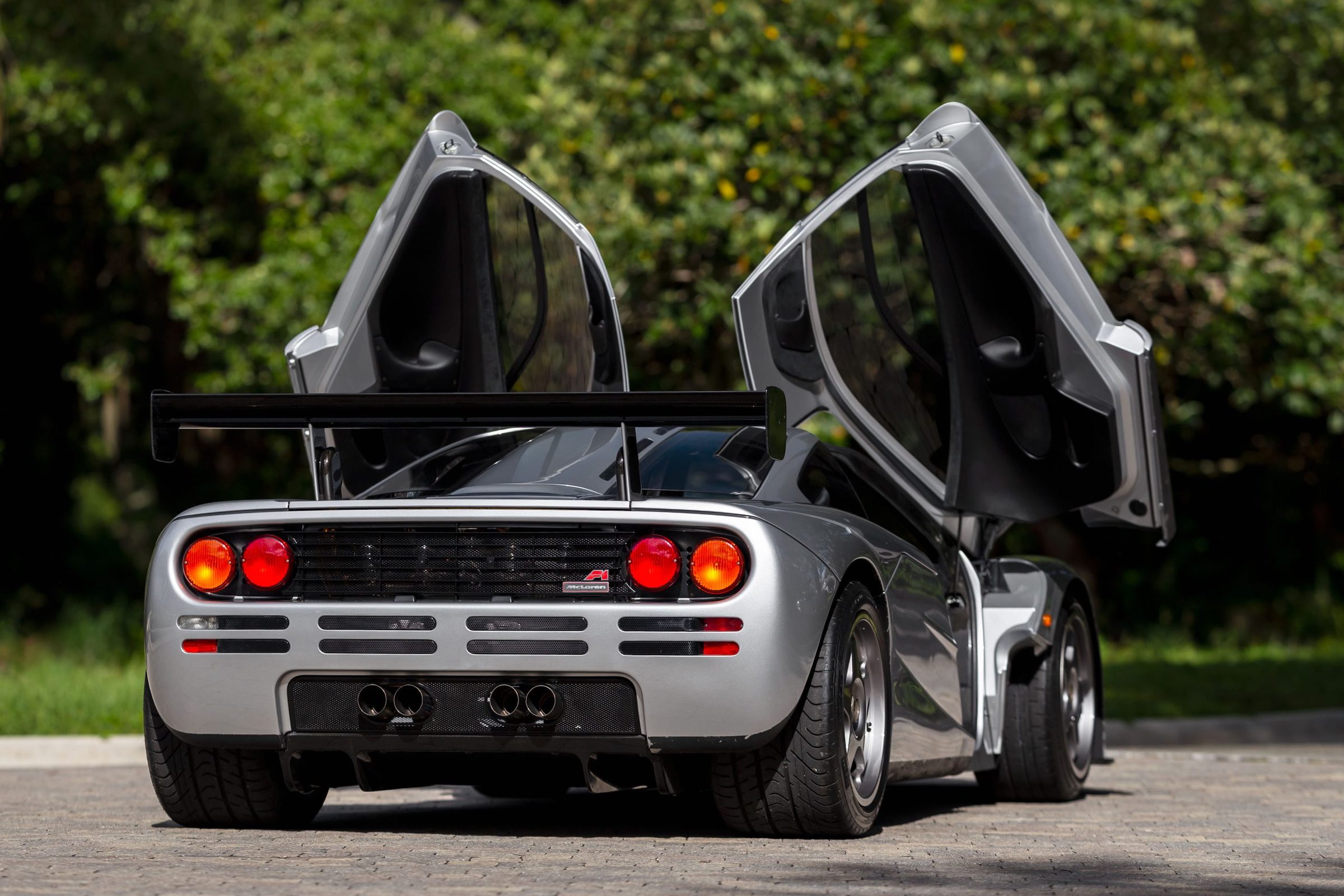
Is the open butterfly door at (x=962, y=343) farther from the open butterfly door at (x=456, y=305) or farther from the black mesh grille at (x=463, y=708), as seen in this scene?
the black mesh grille at (x=463, y=708)

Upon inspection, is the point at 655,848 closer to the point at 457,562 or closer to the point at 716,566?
the point at 716,566

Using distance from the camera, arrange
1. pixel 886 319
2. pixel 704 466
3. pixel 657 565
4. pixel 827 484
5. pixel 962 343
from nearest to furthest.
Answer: pixel 657 565, pixel 704 466, pixel 827 484, pixel 962 343, pixel 886 319

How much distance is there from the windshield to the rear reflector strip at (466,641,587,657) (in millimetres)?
594

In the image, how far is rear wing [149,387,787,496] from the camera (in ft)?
16.4

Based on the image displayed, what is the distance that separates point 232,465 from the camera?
1977cm

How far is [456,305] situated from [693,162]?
7147mm

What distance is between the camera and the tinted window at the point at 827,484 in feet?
19.5

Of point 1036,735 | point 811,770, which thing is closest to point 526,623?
point 811,770

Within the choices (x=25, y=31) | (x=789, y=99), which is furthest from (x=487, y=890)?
(x=25, y=31)

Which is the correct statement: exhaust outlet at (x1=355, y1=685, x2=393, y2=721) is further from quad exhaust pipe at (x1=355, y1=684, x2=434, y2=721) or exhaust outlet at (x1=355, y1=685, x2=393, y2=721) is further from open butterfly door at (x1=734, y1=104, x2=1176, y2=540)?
open butterfly door at (x1=734, y1=104, x2=1176, y2=540)

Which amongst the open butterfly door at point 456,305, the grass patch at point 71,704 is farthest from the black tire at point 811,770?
the grass patch at point 71,704

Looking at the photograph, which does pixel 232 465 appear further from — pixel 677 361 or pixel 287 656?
pixel 287 656

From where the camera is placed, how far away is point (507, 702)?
509 cm

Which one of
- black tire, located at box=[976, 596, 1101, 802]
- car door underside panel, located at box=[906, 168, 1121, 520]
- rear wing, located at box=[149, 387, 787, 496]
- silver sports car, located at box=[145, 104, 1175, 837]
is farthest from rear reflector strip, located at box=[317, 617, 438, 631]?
black tire, located at box=[976, 596, 1101, 802]
